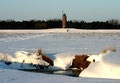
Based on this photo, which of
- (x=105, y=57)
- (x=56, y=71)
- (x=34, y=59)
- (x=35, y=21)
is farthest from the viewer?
(x=35, y=21)

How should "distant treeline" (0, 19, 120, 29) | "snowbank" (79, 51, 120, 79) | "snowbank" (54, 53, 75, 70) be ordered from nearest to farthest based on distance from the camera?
"snowbank" (79, 51, 120, 79) < "snowbank" (54, 53, 75, 70) < "distant treeline" (0, 19, 120, 29)

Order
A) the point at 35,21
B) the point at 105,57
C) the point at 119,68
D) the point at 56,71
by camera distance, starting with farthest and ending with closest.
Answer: the point at 35,21 → the point at 56,71 → the point at 105,57 → the point at 119,68

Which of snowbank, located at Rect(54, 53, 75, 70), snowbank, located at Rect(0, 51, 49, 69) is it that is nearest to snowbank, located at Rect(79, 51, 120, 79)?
snowbank, located at Rect(54, 53, 75, 70)

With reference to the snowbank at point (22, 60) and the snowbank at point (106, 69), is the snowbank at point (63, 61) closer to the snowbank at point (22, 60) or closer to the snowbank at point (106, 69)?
the snowbank at point (22, 60)

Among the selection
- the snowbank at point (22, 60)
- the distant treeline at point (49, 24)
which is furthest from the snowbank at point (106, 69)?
the distant treeline at point (49, 24)

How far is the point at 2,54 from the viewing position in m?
12.9

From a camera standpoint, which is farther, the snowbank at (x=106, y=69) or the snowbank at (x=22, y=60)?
the snowbank at (x=22, y=60)

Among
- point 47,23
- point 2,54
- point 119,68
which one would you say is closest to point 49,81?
point 119,68

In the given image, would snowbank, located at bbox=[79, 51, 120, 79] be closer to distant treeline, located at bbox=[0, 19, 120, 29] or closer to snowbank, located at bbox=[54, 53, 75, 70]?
snowbank, located at bbox=[54, 53, 75, 70]

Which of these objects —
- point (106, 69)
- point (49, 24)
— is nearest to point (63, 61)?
point (106, 69)

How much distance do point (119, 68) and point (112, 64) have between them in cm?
39

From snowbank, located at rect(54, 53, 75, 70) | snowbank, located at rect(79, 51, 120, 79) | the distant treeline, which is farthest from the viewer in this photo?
the distant treeline

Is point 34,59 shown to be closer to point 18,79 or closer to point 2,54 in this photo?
point 2,54

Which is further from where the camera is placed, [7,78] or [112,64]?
[112,64]
